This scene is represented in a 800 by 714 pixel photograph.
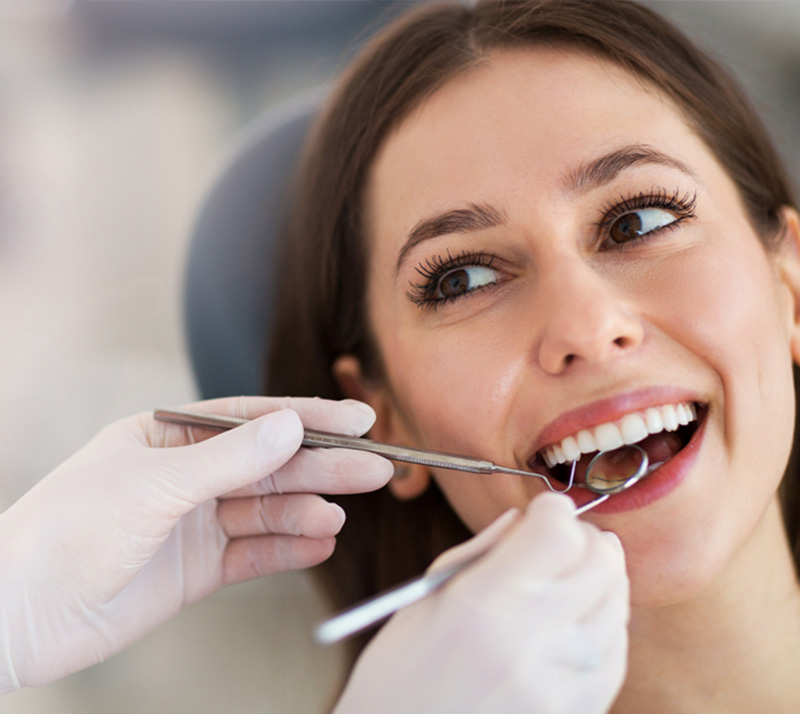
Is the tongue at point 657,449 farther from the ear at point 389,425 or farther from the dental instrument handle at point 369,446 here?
the ear at point 389,425

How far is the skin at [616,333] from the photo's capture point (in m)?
0.96

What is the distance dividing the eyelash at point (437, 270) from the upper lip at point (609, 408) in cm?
28

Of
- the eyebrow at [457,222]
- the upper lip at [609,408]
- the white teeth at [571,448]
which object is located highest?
the eyebrow at [457,222]

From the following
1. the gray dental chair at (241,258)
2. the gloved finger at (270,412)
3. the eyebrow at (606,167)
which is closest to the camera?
the eyebrow at (606,167)

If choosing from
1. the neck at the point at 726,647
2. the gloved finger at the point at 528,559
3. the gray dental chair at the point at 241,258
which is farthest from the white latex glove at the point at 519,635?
the gray dental chair at the point at 241,258

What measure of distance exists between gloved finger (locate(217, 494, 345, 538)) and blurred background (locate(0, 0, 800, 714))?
684 millimetres

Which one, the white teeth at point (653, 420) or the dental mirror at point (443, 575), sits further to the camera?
the white teeth at point (653, 420)

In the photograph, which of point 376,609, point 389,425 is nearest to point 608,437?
point 376,609

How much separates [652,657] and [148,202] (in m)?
2.27

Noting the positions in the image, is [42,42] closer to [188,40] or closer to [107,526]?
[188,40]

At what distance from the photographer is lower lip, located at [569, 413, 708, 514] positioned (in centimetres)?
96

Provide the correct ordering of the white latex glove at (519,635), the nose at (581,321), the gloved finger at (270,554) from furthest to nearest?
the gloved finger at (270,554) → the nose at (581,321) → the white latex glove at (519,635)

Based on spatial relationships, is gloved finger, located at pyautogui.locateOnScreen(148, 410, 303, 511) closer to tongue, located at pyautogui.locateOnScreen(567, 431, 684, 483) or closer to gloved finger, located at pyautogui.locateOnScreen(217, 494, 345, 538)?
gloved finger, located at pyautogui.locateOnScreen(217, 494, 345, 538)

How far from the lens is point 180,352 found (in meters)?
2.18
